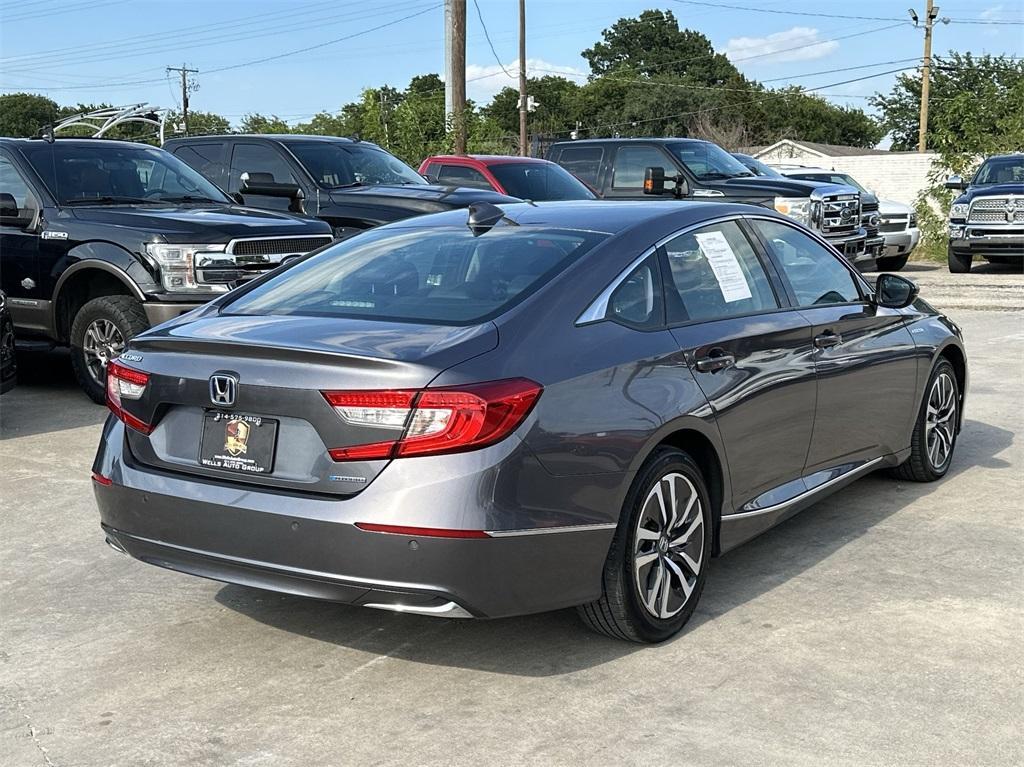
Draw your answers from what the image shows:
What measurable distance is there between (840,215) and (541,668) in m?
14.6

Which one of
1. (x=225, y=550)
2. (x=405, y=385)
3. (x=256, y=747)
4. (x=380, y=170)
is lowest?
(x=256, y=747)

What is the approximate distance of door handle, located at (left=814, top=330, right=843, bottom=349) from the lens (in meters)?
Answer: 5.57

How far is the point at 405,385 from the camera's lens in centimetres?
385

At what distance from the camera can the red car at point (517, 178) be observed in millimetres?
15441

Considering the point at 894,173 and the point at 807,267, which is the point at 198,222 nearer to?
Result: the point at 807,267

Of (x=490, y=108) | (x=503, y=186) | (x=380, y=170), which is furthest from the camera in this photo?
(x=490, y=108)

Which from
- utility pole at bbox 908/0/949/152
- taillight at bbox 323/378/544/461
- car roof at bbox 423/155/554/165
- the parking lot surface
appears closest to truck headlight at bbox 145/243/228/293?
the parking lot surface

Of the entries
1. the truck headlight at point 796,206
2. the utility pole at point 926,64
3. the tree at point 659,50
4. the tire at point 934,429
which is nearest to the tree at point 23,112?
the tree at point 659,50

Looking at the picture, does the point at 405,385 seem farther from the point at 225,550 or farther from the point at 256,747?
the point at 256,747

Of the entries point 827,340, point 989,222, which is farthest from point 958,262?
point 827,340

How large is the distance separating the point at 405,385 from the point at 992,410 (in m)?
6.22

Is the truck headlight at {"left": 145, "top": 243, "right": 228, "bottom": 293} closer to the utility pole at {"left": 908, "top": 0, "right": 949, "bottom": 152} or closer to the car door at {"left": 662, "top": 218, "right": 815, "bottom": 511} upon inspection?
the car door at {"left": 662, "top": 218, "right": 815, "bottom": 511}

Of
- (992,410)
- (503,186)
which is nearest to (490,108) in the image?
(503,186)

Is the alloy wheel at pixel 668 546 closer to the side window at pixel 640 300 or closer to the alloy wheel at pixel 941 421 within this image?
the side window at pixel 640 300
